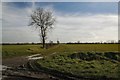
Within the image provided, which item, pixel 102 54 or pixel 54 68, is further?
pixel 102 54

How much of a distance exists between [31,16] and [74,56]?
25.9 m

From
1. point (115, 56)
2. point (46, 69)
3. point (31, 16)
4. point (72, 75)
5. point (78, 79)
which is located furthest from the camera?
point (31, 16)

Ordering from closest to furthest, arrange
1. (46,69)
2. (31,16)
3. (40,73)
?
(40,73)
(46,69)
(31,16)

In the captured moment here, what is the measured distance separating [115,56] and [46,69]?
42.1 ft

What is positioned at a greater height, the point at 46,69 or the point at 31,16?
the point at 31,16

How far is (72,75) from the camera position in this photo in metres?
21.3

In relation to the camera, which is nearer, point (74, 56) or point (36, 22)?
point (74, 56)

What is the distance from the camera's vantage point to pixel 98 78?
789 inches

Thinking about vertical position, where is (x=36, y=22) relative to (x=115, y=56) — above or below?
above

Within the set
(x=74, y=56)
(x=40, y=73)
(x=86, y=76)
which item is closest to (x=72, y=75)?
(x=86, y=76)

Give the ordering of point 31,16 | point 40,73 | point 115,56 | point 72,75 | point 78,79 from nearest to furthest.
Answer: point 78,79, point 72,75, point 40,73, point 115,56, point 31,16

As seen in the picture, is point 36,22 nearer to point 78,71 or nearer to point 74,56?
point 74,56

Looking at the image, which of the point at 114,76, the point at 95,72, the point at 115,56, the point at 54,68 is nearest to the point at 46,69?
the point at 54,68

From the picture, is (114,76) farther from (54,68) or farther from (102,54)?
(102,54)
